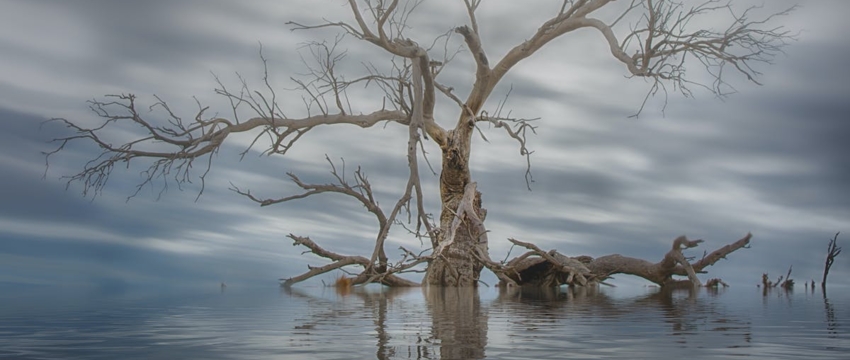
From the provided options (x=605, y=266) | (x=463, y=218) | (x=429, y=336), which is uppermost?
(x=463, y=218)

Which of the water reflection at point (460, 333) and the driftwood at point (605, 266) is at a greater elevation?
the driftwood at point (605, 266)

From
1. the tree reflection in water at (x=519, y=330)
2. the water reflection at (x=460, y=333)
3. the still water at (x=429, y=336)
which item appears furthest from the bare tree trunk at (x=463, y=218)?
the water reflection at (x=460, y=333)

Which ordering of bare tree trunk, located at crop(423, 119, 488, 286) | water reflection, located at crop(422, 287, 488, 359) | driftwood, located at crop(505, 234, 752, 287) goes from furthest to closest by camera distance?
1. driftwood, located at crop(505, 234, 752, 287)
2. bare tree trunk, located at crop(423, 119, 488, 286)
3. water reflection, located at crop(422, 287, 488, 359)

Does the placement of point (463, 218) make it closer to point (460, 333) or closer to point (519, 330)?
point (519, 330)

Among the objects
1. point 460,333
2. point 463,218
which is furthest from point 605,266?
point 460,333

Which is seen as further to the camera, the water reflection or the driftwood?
the driftwood

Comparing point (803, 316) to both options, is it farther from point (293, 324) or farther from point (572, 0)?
point (572, 0)

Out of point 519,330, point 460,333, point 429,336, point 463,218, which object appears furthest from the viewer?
point 463,218

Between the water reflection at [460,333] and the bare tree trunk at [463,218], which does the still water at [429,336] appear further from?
the bare tree trunk at [463,218]

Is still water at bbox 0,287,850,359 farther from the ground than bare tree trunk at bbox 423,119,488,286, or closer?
closer

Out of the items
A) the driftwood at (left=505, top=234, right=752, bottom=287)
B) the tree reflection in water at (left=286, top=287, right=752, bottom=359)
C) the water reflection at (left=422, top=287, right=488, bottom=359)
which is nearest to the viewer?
the water reflection at (left=422, top=287, right=488, bottom=359)

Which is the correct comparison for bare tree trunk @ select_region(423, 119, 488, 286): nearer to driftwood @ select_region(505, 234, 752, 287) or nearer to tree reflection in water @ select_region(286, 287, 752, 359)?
driftwood @ select_region(505, 234, 752, 287)

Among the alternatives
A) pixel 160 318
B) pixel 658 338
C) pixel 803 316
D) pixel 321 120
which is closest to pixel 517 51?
pixel 321 120

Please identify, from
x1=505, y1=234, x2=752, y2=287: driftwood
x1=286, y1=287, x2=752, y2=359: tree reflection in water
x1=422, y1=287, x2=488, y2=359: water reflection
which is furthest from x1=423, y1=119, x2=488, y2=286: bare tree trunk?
x1=422, y1=287, x2=488, y2=359: water reflection
